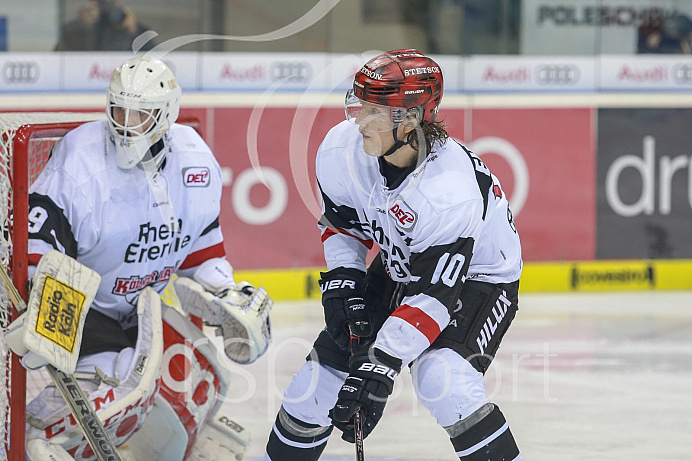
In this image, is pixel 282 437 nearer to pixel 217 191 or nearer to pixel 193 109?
pixel 217 191

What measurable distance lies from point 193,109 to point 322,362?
135 inches

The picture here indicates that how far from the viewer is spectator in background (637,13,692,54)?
6438 mm

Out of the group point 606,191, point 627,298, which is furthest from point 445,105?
point 627,298

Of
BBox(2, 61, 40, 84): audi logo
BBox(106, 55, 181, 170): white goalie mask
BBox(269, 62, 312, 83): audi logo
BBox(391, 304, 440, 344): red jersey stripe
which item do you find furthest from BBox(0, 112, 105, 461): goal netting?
BBox(269, 62, 312, 83): audi logo

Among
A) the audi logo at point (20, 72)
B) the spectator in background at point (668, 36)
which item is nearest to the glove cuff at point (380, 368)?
the audi logo at point (20, 72)

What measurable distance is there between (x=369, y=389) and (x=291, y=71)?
3926 millimetres

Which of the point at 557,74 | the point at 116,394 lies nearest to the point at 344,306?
the point at 116,394

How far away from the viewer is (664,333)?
5262 millimetres

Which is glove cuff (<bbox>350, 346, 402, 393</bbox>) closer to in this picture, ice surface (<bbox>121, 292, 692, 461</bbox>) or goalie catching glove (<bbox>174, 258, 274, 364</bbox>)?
goalie catching glove (<bbox>174, 258, 274, 364</bbox>)

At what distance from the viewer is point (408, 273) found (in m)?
2.58

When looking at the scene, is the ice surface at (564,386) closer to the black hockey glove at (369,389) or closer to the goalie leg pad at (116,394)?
the goalie leg pad at (116,394)

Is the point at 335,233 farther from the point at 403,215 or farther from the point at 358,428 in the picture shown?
the point at 358,428

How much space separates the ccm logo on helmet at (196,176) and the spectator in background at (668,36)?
4.13 metres

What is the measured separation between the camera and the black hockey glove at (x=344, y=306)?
8.43ft
